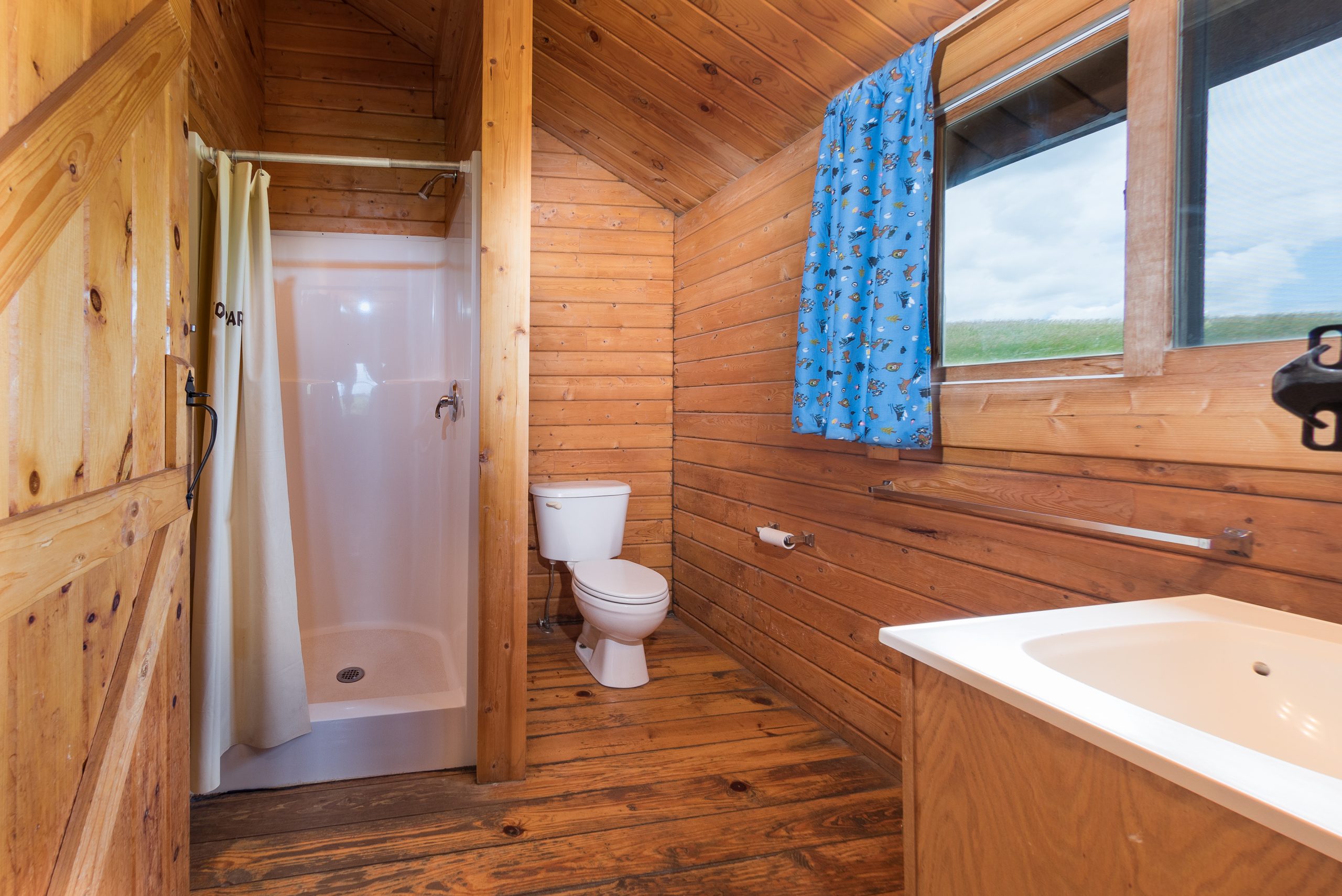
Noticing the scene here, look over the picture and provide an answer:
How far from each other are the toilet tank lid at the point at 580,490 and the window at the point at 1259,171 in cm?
208

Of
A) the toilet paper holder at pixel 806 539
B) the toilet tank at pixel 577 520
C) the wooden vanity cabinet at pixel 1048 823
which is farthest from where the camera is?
the toilet tank at pixel 577 520

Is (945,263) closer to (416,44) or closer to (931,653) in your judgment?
(931,653)

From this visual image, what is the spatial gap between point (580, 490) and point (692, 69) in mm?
1601

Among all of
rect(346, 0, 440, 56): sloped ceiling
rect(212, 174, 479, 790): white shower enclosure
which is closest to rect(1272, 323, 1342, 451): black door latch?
rect(212, 174, 479, 790): white shower enclosure

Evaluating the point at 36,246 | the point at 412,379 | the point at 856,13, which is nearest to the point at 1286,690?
the point at 36,246

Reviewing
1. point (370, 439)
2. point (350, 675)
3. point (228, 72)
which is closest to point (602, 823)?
point (350, 675)

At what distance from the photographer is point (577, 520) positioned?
2916 mm

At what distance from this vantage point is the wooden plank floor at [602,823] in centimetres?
157

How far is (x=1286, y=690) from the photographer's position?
0.85 m

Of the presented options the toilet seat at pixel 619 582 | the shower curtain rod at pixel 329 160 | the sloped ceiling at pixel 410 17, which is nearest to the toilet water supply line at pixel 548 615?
the toilet seat at pixel 619 582

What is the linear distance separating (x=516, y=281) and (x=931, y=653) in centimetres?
154

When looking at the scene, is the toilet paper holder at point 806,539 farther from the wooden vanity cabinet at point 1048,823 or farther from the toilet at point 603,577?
the wooden vanity cabinet at point 1048,823

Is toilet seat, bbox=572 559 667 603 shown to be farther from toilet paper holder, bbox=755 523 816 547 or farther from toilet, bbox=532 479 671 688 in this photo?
toilet paper holder, bbox=755 523 816 547

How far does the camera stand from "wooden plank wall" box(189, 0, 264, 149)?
186 cm
